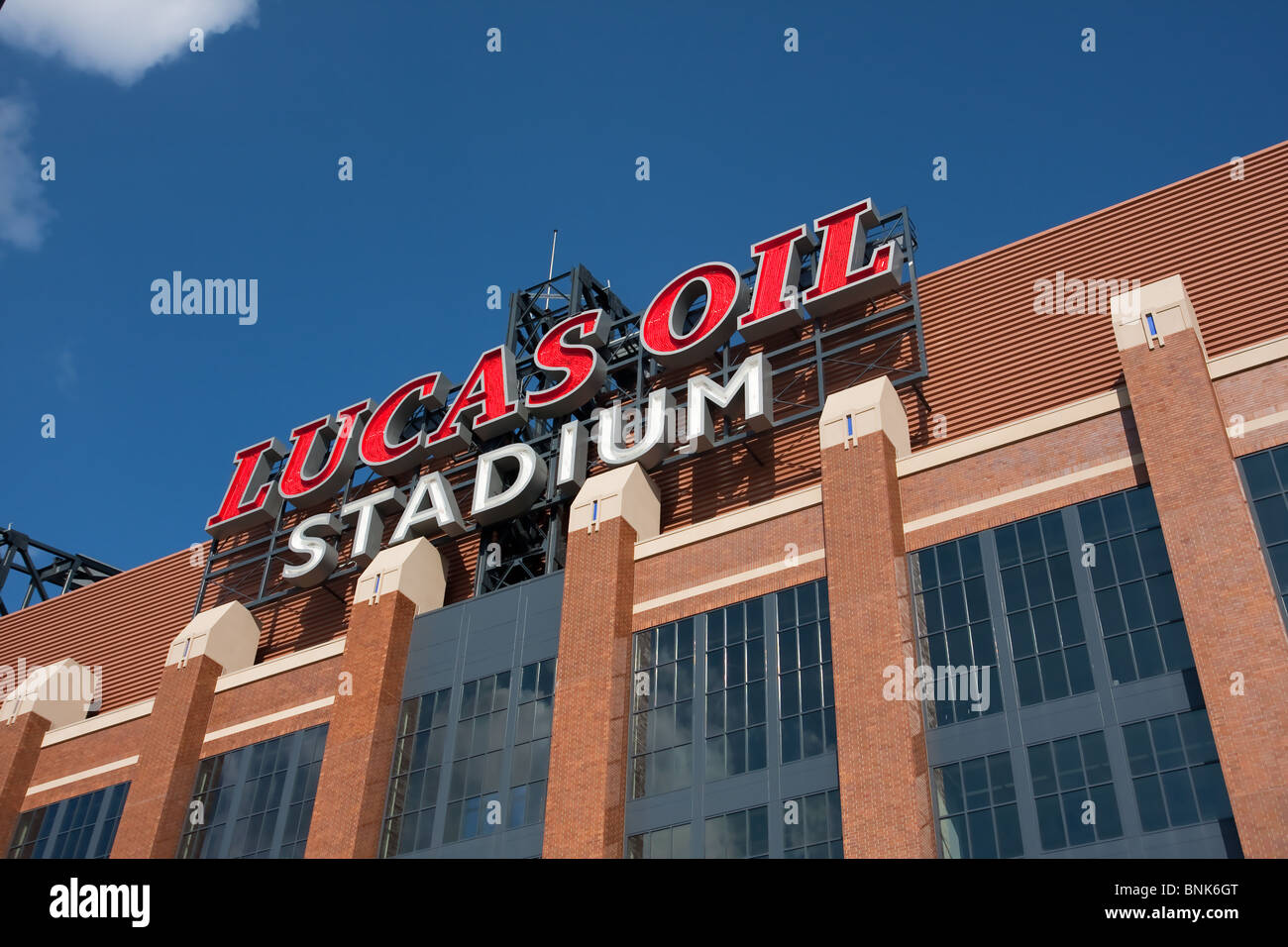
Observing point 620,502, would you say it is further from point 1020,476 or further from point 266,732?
point 266,732

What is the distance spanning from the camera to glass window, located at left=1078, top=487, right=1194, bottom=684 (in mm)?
25562

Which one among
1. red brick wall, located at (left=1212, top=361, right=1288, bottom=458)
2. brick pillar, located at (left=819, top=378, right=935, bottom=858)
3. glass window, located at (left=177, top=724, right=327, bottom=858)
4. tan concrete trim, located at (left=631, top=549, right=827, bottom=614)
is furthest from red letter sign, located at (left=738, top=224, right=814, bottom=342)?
glass window, located at (left=177, top=724, right=327, bottom=858)

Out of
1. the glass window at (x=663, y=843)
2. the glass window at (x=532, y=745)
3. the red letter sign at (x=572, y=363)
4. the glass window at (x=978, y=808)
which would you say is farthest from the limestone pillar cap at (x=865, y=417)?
the red letter sign at (x=572, y=363)

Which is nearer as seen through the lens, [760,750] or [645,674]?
[760,750]

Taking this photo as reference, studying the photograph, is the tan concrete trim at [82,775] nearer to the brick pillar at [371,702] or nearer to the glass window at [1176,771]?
the brick pillar at [371,702]

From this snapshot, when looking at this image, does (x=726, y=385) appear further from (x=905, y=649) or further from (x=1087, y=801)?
(x=1087, y=801)

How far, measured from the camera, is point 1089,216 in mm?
37625

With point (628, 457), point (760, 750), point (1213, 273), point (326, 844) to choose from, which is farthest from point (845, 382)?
point (326, 844)

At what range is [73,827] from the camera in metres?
40.5

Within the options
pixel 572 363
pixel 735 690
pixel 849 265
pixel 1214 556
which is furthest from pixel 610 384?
pixel 1214 556

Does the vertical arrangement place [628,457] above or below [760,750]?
above
